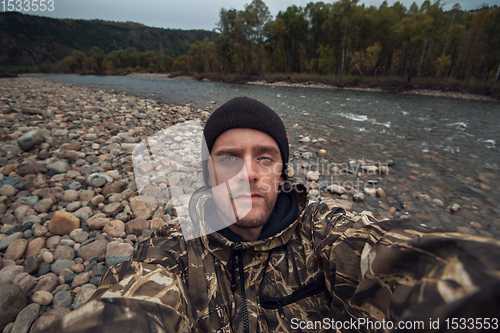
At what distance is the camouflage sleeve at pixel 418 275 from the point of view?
1.79 ft

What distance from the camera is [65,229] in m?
2.32

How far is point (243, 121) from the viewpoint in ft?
5.73

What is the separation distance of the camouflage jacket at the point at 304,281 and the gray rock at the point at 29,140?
4.46m

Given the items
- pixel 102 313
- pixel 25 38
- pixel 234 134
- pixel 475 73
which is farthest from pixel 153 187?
pixel 25 38

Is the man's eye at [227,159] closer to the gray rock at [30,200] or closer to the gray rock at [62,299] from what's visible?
the gray rock at [62,299]

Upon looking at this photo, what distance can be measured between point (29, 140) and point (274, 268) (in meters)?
5.32

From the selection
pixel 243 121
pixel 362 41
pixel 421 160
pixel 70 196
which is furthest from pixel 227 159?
pixel 362 41

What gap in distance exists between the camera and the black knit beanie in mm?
1755

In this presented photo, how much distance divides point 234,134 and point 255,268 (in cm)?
105

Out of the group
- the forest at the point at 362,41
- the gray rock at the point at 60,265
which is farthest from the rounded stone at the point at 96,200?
the forest at the point at 362,41

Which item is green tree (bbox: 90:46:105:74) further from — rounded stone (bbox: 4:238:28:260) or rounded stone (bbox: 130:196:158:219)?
rounded stone (bbox: 4:238:28:260)

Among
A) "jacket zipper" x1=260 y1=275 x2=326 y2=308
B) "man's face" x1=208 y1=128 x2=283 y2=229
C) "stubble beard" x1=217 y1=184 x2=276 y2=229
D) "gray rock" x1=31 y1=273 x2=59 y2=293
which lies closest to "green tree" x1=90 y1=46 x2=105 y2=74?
"gray rock" x1=31 y1=273 x2=59 y2=293

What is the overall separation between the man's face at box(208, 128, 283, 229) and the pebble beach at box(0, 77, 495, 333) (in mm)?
1446

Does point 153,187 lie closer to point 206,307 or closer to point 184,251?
point 184,251
